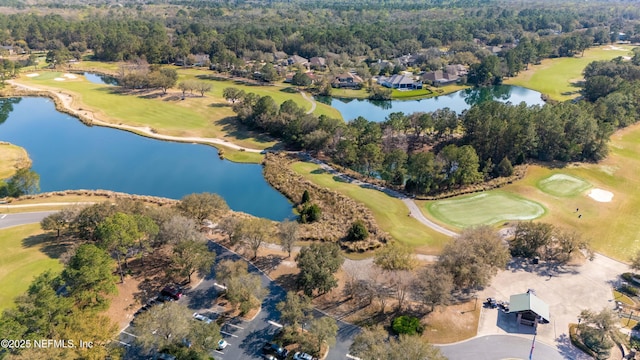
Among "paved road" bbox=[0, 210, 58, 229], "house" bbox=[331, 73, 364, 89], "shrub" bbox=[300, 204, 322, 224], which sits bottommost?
"paved road" bbox=[0, 210, 58, 229]

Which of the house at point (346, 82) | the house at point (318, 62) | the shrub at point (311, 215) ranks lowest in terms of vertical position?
the shrub at point (311, 215)

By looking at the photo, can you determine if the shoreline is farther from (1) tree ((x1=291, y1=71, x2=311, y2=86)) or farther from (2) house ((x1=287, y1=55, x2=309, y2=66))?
(2) house ((x1=287, y1=55, x2=309, y2=66))

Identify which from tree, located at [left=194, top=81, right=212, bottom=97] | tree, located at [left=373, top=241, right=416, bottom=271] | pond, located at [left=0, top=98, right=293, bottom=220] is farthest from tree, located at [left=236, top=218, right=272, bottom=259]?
tree, located at [left=194, top=81, right=212, bottom=97]

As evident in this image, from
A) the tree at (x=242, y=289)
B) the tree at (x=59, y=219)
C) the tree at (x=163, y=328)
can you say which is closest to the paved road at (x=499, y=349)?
the tree at (x=242, y=289)

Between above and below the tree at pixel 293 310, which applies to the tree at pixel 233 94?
above

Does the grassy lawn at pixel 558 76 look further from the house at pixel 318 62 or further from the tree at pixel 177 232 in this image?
the tree at pixel 177 232
